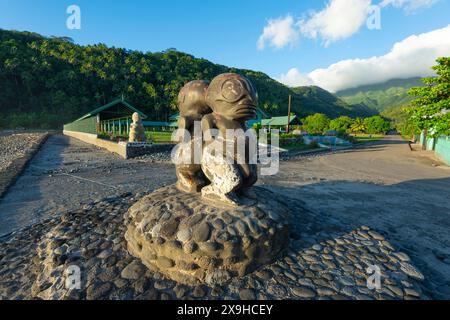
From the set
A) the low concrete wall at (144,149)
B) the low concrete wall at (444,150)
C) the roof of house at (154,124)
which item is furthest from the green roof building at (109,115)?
the low concrete wall at (444,150)

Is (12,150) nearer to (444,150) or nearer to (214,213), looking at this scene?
(214,213)

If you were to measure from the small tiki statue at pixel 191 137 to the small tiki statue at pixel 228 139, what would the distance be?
0.68ft

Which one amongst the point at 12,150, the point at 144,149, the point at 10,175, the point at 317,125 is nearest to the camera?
the point at 10,175

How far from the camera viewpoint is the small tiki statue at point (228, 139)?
9.29ft

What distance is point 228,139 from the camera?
3.01 meters

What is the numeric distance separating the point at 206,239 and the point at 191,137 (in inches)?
59.6

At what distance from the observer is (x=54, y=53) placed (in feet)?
187

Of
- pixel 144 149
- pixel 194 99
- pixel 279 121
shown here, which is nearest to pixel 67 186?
pixel 194 99

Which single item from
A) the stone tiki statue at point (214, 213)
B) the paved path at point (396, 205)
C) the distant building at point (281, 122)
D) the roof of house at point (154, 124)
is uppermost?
the distant building at point (281, 122)

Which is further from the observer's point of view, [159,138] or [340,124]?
[340,124]

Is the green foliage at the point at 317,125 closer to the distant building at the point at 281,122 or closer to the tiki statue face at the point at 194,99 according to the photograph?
the distant building at the point at 281,122

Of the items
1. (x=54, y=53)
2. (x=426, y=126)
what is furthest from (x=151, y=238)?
(x=54, y=53)
